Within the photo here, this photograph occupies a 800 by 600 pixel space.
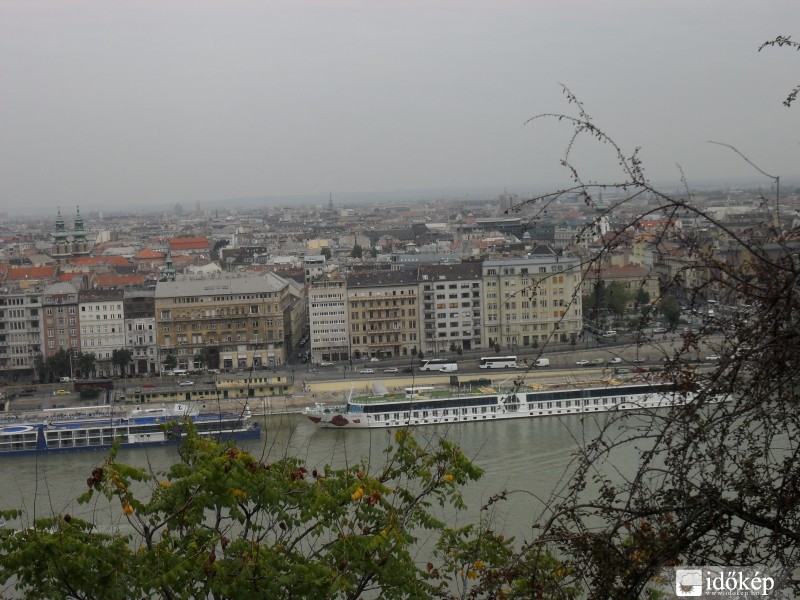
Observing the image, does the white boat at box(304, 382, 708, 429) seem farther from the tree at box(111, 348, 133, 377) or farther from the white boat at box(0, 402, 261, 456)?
the tree at box(111, 348, 133, 377)

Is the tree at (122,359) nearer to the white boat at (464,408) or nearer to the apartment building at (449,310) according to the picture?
the apartment building at (449,310)

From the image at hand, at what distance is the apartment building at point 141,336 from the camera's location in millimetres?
11555

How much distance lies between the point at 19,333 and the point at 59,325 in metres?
0.39

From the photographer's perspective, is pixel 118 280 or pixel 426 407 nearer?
pixel 426 407

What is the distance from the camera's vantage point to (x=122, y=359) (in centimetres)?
1121

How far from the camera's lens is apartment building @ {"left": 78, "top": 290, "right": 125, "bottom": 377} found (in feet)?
38.0

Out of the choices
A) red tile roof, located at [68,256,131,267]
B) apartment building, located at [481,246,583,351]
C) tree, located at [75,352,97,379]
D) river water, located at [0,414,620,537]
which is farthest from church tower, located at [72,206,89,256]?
river water, located at [0,414,620,537]

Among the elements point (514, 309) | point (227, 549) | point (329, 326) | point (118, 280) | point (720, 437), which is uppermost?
point (720, 437)

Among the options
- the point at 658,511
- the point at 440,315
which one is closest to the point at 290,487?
the point at 658,511

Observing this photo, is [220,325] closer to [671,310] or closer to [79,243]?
[79,243]

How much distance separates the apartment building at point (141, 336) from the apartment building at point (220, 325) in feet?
0.23

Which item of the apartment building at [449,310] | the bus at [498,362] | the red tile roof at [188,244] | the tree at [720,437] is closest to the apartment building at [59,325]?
the apartment building at [449,310]

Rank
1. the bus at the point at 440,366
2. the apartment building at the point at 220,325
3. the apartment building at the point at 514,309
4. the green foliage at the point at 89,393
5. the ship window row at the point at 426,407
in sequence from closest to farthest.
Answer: the ship window row at the point at 426,407 < the green foliage at the point at 89,393 < the bus at the point at 440,366 < the apartment building at the point at 220,325 < the apartment building at the point at 514,309

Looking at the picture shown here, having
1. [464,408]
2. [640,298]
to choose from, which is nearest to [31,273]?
[464,408]
